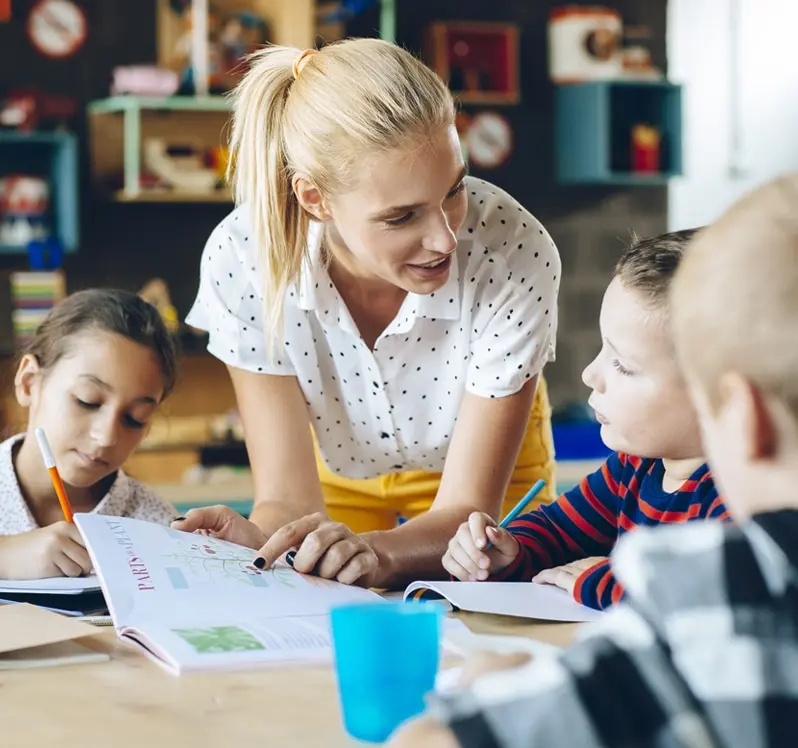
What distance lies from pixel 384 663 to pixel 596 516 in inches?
26.6

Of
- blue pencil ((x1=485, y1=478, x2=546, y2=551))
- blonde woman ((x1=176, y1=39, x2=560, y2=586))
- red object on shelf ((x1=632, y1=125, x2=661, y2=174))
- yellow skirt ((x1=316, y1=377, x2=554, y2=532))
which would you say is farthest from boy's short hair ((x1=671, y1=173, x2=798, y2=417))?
red object on shelf ((x1=632, y1=125, x2=661, y2=174))

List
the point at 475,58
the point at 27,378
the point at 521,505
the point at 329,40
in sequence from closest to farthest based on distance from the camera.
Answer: the point at 521,505 → the point at 27,378 → the point at 329,40 → the point at 475,58

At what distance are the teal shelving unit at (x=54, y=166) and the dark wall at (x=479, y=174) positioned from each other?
151 mm

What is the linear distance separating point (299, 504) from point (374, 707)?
0.89 metres

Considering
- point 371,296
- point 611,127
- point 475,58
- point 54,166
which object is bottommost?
point 371,296

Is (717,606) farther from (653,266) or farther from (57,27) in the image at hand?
(57,27)

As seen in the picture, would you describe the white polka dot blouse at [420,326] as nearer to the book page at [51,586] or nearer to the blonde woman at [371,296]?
the blonde woman at [371,296]

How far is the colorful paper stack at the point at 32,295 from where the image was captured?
402cm

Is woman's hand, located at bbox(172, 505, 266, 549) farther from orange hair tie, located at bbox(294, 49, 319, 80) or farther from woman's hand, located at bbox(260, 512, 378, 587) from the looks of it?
orange hair tie, located at bbox(294, 49, 319, 80)

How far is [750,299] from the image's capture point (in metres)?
0.65

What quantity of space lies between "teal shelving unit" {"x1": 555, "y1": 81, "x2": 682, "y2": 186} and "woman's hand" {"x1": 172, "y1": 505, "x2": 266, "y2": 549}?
3510 mm

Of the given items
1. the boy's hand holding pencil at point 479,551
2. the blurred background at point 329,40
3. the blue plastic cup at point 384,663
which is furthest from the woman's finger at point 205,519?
the blurred background at point 329,40

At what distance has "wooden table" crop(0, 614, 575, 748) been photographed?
0.85 metres

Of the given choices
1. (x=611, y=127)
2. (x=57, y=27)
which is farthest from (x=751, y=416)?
(x=611, y=127)
